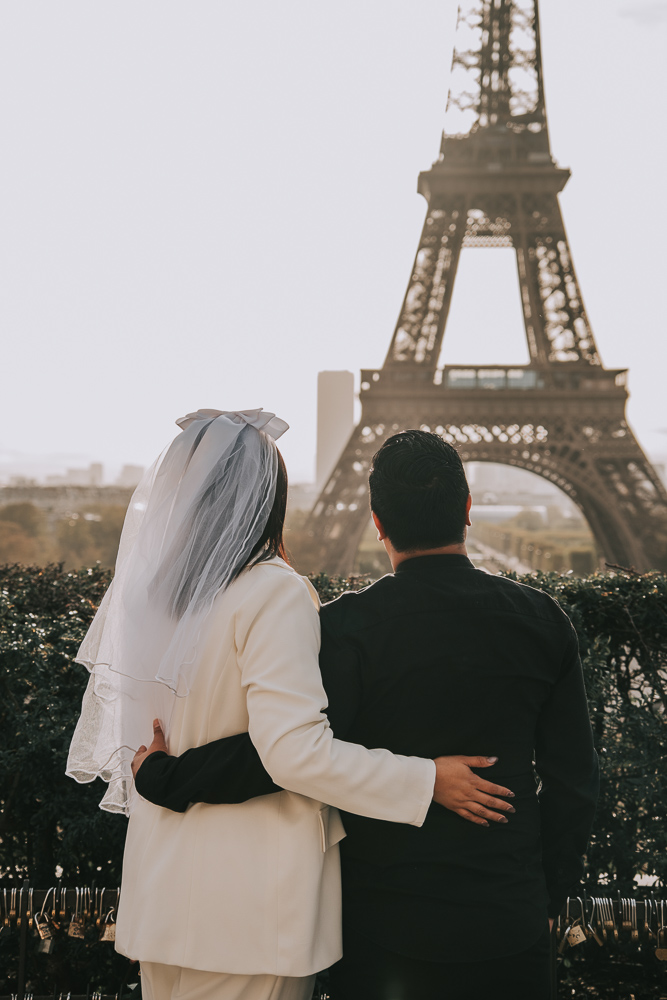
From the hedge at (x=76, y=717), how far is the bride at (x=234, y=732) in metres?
1.02

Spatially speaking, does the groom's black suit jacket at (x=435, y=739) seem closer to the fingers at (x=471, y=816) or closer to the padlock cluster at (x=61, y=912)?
the fingers at (x=471, y=816)

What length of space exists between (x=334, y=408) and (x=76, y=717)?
3773cm

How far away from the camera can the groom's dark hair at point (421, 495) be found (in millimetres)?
1334

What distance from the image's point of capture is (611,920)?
2.13 m

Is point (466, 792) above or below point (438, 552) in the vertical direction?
below

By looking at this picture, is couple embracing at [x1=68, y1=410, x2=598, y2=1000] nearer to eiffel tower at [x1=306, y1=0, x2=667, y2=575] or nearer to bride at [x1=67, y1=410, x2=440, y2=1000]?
bride at [x1=67, y1=410, x2=440, y2=1000]

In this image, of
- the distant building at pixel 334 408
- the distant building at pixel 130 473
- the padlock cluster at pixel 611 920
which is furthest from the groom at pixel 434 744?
the distant building at pixel 130 473

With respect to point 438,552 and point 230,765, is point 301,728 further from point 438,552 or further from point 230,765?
point 438,552

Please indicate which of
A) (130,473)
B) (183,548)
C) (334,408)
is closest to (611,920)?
(183,548)

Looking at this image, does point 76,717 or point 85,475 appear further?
point 85,475

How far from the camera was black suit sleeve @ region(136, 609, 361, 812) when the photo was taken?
1.24 metres

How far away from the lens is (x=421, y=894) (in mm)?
1274

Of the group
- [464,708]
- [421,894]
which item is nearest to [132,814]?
[421,894]

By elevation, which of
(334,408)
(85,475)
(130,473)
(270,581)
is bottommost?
(270,581)
